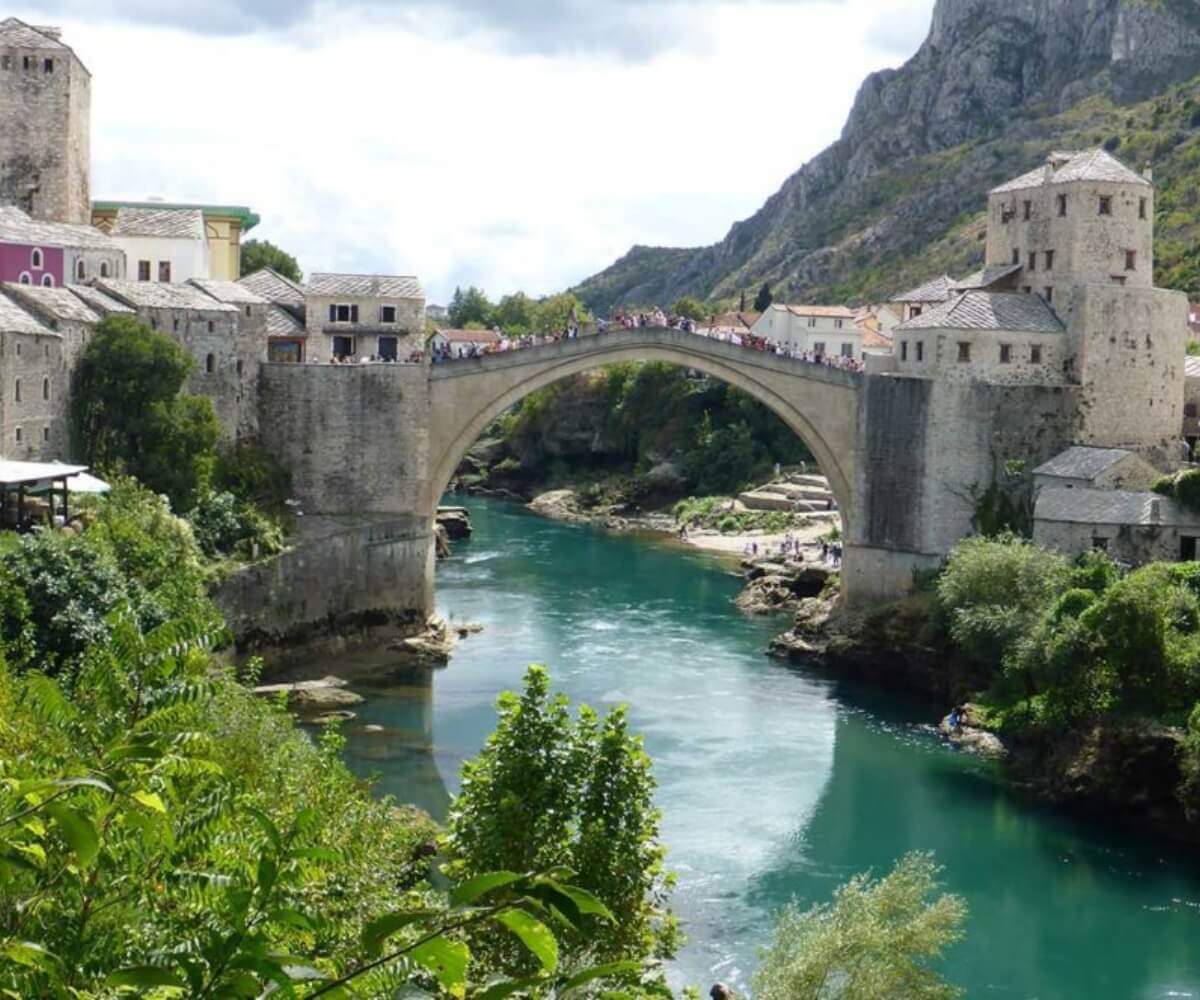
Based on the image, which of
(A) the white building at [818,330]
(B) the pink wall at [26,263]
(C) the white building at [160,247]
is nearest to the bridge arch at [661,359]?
(C) the white building at [160,247]

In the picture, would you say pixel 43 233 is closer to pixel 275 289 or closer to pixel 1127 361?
pixel 275 289

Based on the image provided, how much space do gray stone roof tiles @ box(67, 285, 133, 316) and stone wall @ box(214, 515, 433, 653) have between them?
6.65 meters

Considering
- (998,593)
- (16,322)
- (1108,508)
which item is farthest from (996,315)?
(16,322)

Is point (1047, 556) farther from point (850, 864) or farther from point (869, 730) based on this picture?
point (850, 864)

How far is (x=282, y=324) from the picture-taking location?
45.4 m

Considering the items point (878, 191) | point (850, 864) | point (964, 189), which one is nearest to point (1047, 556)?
point (850, 864)

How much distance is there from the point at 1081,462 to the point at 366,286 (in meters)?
19.0

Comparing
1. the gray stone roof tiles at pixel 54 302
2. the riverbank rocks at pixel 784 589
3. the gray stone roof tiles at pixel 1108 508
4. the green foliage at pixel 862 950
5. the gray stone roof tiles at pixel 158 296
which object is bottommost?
the green foliage at pixel 862 950

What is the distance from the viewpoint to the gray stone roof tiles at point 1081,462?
1486 inches

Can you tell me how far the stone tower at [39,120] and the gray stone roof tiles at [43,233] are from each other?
212cm

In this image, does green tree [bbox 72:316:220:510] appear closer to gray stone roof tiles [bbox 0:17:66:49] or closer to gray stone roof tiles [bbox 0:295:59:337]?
gray stone roof tiles [bbox 0:295:59:337]

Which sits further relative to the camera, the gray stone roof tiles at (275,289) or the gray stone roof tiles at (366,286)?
the gray stone roof tiles at (275,289)

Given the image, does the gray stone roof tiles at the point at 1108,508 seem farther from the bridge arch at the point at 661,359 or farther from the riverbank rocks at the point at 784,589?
the riverbank rocks at the point at 784,589

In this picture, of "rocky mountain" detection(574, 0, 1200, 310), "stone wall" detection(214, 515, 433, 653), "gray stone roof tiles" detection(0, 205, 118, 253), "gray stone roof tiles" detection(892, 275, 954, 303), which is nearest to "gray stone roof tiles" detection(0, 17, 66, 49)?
"gray stone roof tiles" detection(0, 205, 118, 253)
